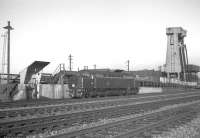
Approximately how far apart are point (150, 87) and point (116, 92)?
20.0 meters

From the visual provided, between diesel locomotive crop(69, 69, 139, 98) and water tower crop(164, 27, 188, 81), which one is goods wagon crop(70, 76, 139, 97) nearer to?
diesel locomotive crop(69, 69, 139, 98)

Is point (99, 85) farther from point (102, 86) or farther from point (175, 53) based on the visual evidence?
point (175, 53)

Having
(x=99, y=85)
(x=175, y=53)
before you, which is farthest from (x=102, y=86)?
(x=175, y=53)

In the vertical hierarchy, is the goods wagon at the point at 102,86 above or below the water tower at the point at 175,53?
below

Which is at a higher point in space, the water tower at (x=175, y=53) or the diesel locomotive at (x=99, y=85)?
the water tower at (x=175, y=53)

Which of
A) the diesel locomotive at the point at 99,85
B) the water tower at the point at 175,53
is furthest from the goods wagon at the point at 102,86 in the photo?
the water tower at the point at 175,53

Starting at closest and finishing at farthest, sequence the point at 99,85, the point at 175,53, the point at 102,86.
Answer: the point at 99,85 < the point at 102,86 < the point at 175,53

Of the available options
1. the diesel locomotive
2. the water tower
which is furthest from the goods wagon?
the water tower

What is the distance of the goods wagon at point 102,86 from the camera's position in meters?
27.5

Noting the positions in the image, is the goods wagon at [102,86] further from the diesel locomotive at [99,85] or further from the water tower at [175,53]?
the water tower at [175,53]

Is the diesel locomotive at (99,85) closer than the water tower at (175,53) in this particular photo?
Yes

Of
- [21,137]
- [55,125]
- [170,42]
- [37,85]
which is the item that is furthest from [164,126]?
[170,42]

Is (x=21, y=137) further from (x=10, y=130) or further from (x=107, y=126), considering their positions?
(x=107, y=126)

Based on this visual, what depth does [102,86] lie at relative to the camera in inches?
1178
